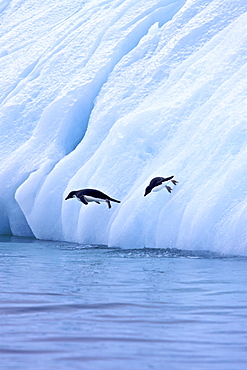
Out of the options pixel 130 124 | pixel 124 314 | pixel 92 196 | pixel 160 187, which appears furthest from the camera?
pixel 130 124

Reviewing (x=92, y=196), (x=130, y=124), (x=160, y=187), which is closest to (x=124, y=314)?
(x=160, y=187)

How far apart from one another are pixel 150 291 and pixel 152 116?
5.34 metres

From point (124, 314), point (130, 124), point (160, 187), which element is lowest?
point (124, 314)

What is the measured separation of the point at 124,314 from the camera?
4.12 meters

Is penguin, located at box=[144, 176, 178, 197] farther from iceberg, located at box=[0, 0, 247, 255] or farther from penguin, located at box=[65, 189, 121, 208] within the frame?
penguin, located at box=[65, 189, 121, 208]

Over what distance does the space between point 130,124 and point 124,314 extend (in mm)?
6287

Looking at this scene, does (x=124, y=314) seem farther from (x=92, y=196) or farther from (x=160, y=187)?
(x=92, y=196)

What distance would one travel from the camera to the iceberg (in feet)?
28.5

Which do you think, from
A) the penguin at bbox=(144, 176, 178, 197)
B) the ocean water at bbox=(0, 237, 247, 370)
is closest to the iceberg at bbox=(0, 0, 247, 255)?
the penguin at bbox=(144, 176, 178, 197)

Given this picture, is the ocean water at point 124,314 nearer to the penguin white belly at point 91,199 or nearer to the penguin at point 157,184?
the penguin at point 157,184

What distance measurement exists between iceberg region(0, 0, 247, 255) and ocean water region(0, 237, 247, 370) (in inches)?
55.2

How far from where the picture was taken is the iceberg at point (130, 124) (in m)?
8.69

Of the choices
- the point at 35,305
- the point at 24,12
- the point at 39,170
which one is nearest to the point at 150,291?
the point at 35,305

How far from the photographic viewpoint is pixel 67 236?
34.9ft
